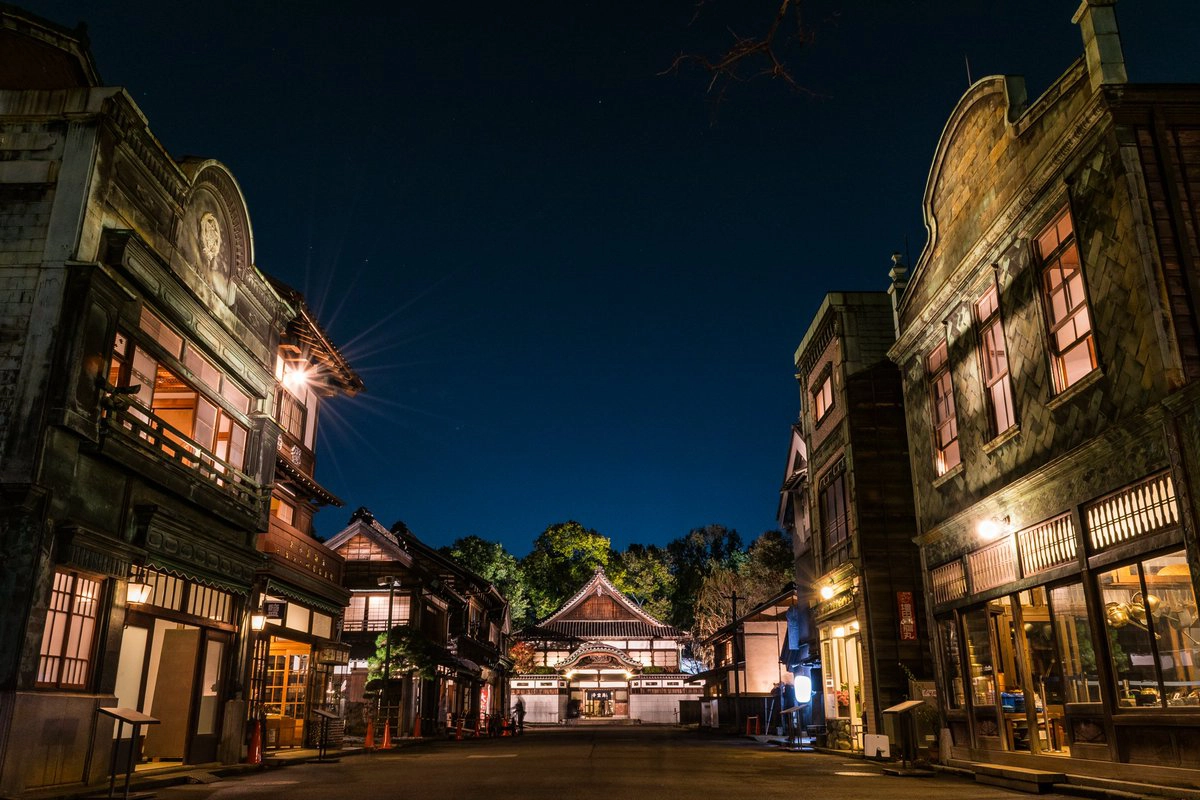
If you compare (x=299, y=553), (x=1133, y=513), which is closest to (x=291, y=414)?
(x=299, y=553)

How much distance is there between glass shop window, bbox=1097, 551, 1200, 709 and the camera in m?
11.1

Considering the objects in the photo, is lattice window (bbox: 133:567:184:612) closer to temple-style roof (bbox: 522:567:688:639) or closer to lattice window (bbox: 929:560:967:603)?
lattice window (bbox: 929:560:967:603)

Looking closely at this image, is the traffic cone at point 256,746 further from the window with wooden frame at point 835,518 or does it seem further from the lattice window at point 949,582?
the window with wooden frame at point 835,518

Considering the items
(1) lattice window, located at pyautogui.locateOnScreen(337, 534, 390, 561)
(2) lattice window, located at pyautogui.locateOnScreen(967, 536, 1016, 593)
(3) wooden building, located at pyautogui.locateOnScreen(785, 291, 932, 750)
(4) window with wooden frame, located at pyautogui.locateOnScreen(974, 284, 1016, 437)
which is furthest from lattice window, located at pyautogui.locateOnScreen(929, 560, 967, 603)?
(1) lattice window, located at pyautogui.locateOnScreen(337, 534, 390, 561)

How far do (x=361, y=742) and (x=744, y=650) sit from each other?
26139 mm

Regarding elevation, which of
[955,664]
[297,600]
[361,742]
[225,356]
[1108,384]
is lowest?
[361,742]

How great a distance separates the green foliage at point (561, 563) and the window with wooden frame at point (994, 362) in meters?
78.1

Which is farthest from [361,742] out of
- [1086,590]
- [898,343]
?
[1086,590]

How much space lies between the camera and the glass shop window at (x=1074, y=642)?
43.4ft

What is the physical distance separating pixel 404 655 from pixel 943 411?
72.1 ft

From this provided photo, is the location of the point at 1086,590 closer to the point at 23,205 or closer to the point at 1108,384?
the point at 1108,384

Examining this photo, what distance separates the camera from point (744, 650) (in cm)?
5062

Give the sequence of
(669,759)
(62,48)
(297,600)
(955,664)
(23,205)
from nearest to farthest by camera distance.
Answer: (23,205) < (62,48) < (955,664) < (669,759) < (297,600)

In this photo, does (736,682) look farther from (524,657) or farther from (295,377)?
(295,377)
